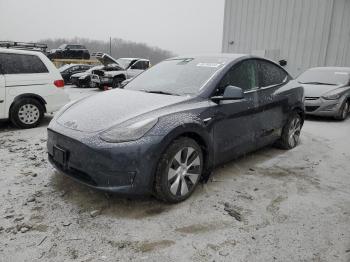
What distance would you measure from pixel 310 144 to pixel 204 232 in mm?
3742

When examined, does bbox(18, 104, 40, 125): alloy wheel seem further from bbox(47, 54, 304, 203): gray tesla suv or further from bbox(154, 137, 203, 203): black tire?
bbox(154, 137, 203, 203): black tire

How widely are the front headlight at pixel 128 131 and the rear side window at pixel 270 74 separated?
208 centimetres

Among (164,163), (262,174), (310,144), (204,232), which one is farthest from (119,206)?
(310,144)

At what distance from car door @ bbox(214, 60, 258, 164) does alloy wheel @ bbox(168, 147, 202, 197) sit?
14.4 inches

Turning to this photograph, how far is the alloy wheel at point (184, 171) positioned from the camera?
115 inches

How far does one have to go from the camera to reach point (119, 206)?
2971 mm

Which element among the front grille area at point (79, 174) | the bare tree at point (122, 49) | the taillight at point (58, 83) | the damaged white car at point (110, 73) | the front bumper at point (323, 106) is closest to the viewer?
the front grille area at point (79, 174)

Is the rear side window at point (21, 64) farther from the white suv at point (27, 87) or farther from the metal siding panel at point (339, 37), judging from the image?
the metal siding panel at point (339, 37)

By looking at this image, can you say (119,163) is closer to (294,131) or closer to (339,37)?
(294,131)

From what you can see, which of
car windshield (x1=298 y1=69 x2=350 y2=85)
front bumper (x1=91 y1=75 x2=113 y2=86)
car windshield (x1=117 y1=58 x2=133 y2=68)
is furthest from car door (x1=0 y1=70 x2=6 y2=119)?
car windshield (x1=117 y1=58 x2=133 y2=68)

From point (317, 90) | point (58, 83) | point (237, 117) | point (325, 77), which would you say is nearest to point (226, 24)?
point (325, 77)

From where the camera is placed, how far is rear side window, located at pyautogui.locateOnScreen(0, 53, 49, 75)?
19.0 feet

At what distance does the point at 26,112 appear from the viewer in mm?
6105

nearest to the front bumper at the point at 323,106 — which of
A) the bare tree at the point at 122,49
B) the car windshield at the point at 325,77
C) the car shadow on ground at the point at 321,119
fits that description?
the car shadow on ground at the point at 321,119
